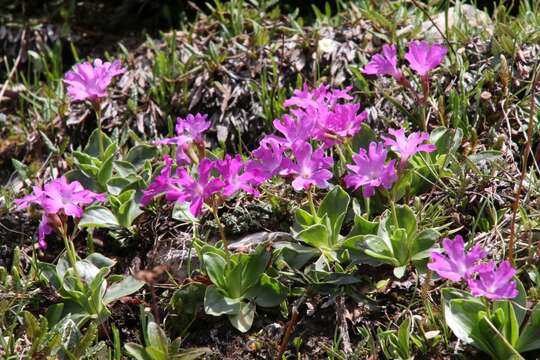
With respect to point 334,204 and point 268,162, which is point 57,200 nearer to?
point 268,162

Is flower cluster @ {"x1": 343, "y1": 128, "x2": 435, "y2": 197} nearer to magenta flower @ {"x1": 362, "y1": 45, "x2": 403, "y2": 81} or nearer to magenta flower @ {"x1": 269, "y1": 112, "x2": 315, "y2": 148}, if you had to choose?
magenta flower @ {"x1": 269, "y1": 112, "x2": 315, "y2": 148}

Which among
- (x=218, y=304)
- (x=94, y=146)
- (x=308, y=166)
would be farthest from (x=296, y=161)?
(x=94, y=146)

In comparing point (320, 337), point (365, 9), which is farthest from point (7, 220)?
point (365, 9)

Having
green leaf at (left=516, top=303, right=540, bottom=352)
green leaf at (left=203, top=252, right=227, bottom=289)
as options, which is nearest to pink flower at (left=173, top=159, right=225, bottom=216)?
green leaf at (left=203, top=252, right=227, bottom=289)

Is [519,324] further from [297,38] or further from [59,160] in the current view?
[59,160]

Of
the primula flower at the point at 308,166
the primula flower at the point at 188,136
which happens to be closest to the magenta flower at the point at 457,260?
the primula flower at the point at 308,166

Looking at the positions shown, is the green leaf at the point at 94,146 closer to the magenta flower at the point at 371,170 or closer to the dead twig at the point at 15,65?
the dead twig at the point at 15,65
